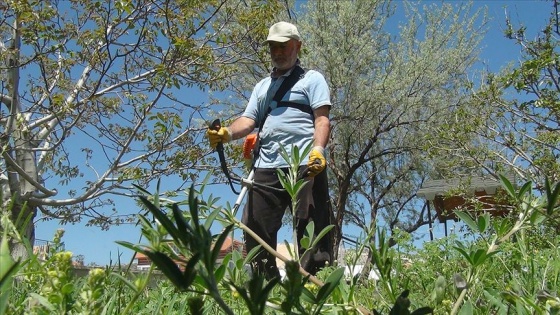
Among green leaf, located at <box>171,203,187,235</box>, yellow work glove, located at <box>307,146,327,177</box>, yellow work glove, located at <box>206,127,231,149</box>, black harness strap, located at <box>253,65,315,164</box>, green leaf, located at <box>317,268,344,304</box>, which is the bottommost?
green leaf, located at <box>317,268,344,304</box>

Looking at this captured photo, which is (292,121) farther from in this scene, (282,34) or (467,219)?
(467,219)

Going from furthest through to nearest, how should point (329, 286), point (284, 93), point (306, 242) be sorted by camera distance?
point (284, 93)
point (306, 242)
point (329, 286)

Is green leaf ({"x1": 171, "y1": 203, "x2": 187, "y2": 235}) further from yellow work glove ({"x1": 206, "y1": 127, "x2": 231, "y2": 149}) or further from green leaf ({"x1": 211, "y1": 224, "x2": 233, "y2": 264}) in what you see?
yellow work glove ({"x1": 206, "y1": 127, "x2": 231, "y2": 149})

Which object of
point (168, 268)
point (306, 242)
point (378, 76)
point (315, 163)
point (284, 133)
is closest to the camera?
point (168, 268)

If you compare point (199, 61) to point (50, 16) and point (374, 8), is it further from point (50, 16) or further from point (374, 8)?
point (374, 8)

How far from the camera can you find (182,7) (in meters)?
8.62

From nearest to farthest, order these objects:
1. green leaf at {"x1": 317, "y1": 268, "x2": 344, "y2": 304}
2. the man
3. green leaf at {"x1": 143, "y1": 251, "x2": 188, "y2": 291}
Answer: green leaf at {"x1": 143, "y1": 251, "x2": 188, "y2": 291}
green leaf at {"x1": 317, "y1": 268, "x2": 344, "y2": 304}
the man

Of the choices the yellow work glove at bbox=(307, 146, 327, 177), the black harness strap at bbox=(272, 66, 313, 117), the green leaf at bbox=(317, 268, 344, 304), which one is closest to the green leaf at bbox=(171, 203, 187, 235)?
the green leaf at bbox=(317, 268, 344, 304)

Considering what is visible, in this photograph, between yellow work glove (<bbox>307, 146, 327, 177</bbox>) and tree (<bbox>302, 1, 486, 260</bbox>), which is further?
tree (<bbox>302, 1, 486, 260</bbox>)

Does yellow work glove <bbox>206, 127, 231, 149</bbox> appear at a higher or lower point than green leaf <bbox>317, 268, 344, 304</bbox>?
higher

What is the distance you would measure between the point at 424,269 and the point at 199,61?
761 centimetres

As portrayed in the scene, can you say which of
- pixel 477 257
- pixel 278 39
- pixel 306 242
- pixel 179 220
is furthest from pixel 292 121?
pixel 179 220

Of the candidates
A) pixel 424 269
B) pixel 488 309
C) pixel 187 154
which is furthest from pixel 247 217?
pixel 187 154

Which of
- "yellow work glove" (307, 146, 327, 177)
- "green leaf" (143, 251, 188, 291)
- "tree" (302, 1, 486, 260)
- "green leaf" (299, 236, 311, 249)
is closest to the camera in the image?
"green leaf" (143, 251, 188, 291)
